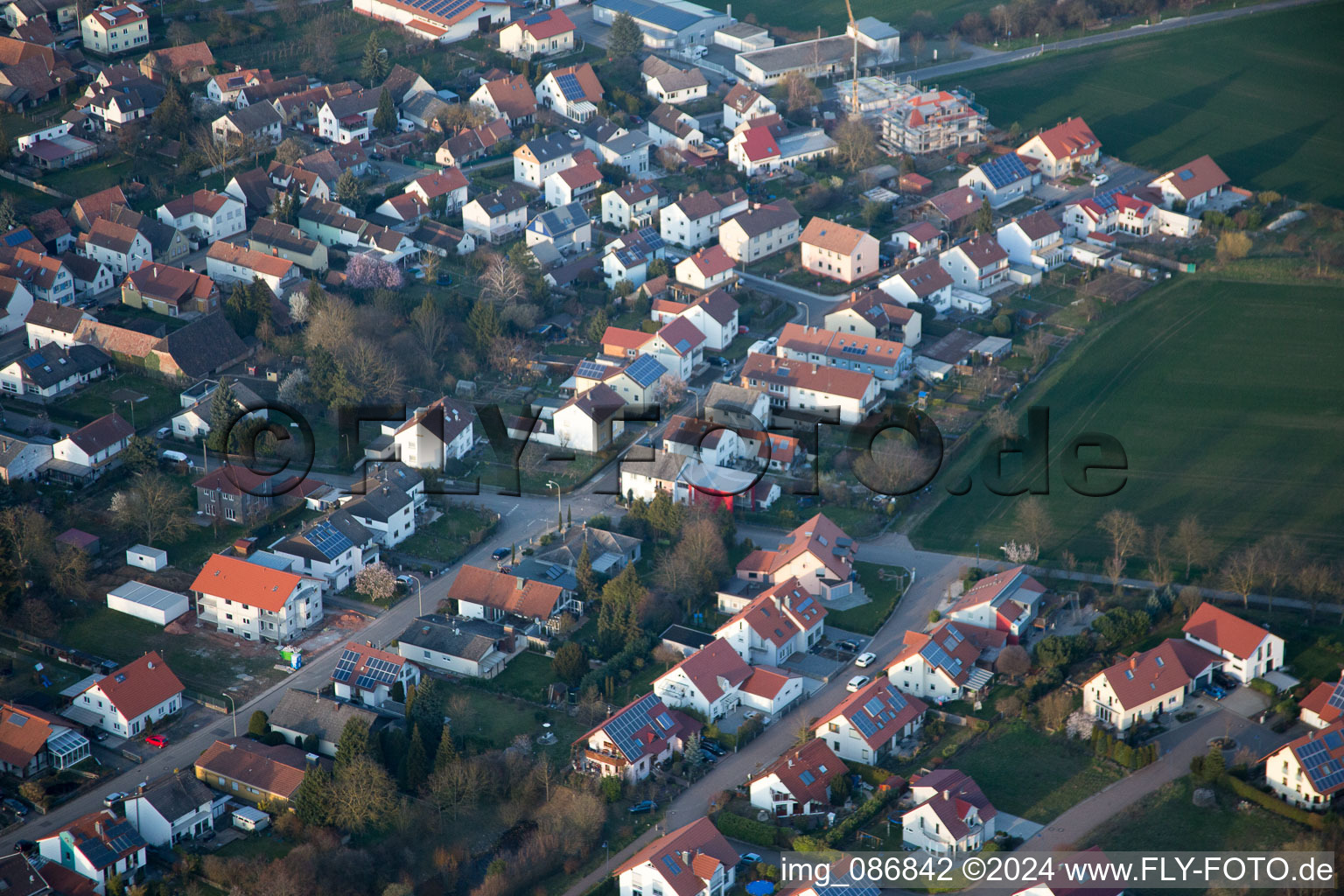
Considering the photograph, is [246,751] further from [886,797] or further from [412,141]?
[412,141]

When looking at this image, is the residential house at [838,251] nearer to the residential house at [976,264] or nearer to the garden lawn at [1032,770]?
the residential house at [976,264]

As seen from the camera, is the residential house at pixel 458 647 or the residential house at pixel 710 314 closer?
the residential house at pixel 458 647

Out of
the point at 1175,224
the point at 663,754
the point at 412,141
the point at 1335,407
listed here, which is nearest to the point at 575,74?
the point at 412,141

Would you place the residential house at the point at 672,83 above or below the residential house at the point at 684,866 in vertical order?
above

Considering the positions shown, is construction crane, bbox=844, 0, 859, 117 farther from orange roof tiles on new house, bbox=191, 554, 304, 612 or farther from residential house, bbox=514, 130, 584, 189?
orange roof tiles on new house, bbox=191, 554, 304, 612

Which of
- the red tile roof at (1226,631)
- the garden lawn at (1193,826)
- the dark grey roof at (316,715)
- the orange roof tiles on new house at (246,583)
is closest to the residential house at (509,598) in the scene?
the orange roof tiles on new house at (246,583)

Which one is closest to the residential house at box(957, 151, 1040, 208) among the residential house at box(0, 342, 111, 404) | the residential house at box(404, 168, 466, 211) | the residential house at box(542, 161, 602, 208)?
the residential house at box(542, 161, 602, 208)

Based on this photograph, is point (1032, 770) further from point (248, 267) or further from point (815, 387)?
point (248, 267)
